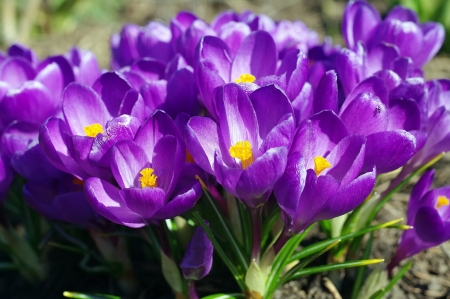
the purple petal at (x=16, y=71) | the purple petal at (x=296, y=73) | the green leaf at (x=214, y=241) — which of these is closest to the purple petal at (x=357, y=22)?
the purple petal at (x=296, y=73)

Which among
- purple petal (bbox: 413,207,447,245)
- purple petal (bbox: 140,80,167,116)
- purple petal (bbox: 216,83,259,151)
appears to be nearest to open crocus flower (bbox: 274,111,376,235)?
purple petal (bbox: 216,83,259,151)

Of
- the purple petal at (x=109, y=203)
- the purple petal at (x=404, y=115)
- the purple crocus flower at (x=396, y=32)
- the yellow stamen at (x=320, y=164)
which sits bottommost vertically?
the purple petal at (x=109, y=203)

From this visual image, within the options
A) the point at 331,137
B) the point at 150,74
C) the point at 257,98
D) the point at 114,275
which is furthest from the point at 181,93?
the point at 114,275

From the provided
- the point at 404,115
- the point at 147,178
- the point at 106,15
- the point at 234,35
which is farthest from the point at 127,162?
the point at 106,15

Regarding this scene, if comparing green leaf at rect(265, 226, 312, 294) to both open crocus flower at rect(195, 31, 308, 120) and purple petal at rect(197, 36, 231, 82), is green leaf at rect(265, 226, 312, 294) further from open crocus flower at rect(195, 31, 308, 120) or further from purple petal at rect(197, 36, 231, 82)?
purple petal at rect(197, 36, 231, 82)

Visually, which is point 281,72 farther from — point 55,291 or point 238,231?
point 55,291

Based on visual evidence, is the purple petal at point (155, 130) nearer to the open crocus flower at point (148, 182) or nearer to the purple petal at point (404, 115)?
the open crocus flower at point (148, 182)
